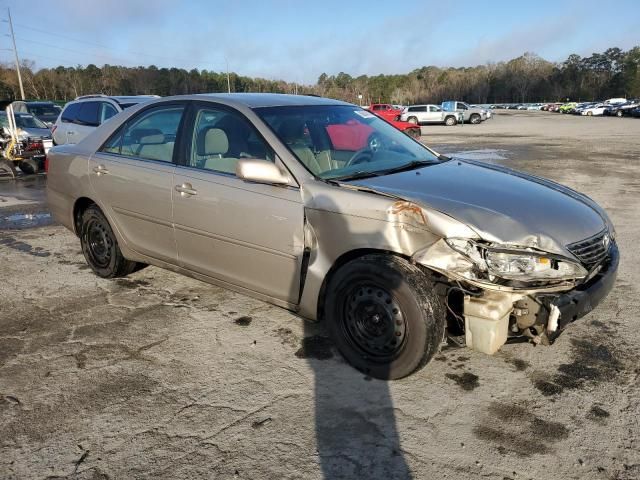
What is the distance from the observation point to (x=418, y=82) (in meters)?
116

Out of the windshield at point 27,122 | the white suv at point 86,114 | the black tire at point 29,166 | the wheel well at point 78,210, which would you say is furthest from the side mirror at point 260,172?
the windshield at point 27,122

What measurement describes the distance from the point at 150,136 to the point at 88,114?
7750mm

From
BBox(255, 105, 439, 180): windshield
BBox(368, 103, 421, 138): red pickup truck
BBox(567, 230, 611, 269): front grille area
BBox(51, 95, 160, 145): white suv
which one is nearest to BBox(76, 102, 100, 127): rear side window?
BBox(51, 95, 160, 145): white suv

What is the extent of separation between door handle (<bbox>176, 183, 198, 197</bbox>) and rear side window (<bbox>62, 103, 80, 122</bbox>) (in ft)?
29.0

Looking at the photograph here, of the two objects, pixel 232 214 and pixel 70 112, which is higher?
pixel 70 112

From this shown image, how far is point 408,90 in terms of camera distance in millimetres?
115562

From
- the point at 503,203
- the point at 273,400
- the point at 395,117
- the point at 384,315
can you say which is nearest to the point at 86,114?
the point at 273,400

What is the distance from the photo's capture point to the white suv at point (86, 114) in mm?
10453

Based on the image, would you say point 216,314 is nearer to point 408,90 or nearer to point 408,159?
point 408,159

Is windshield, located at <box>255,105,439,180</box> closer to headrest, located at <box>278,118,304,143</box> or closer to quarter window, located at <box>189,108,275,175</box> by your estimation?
headrest, located at <box>278,118,304,143</box>

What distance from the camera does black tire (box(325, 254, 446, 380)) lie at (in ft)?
9.21

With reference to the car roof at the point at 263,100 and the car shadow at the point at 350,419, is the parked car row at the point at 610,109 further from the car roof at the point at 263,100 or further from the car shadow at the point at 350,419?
the car shadow at the point at 350,419

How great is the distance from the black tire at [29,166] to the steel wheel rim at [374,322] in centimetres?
1245

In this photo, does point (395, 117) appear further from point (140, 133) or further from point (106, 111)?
point (140, 133)
